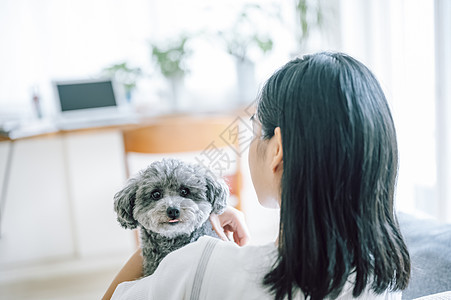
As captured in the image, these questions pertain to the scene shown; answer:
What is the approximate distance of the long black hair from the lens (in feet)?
1.94

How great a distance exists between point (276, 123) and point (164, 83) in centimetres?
228

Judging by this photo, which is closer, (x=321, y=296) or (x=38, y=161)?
(x=321, y=296)

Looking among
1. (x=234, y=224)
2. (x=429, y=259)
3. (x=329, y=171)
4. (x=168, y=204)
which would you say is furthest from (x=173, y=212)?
(x=429, y=259)

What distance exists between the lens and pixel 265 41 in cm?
262

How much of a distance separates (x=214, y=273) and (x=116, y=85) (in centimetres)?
212

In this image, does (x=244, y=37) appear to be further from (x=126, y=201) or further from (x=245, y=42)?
(x=126, y=201)

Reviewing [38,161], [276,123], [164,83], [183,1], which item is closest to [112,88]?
[164,83]

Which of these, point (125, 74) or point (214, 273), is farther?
point (125, 74)

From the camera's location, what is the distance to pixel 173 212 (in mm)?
766

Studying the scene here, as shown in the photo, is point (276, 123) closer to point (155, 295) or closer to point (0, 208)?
point (155, 295)

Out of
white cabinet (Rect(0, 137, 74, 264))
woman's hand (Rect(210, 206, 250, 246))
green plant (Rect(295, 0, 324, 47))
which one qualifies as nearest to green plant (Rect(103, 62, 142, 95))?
white cabinet (Rect(0, 137, 74, 264))

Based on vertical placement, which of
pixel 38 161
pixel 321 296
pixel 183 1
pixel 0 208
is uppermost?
pixel 183 1

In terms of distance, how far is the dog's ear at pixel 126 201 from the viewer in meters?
0.81

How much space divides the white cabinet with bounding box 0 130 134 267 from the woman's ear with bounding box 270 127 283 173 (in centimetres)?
195
